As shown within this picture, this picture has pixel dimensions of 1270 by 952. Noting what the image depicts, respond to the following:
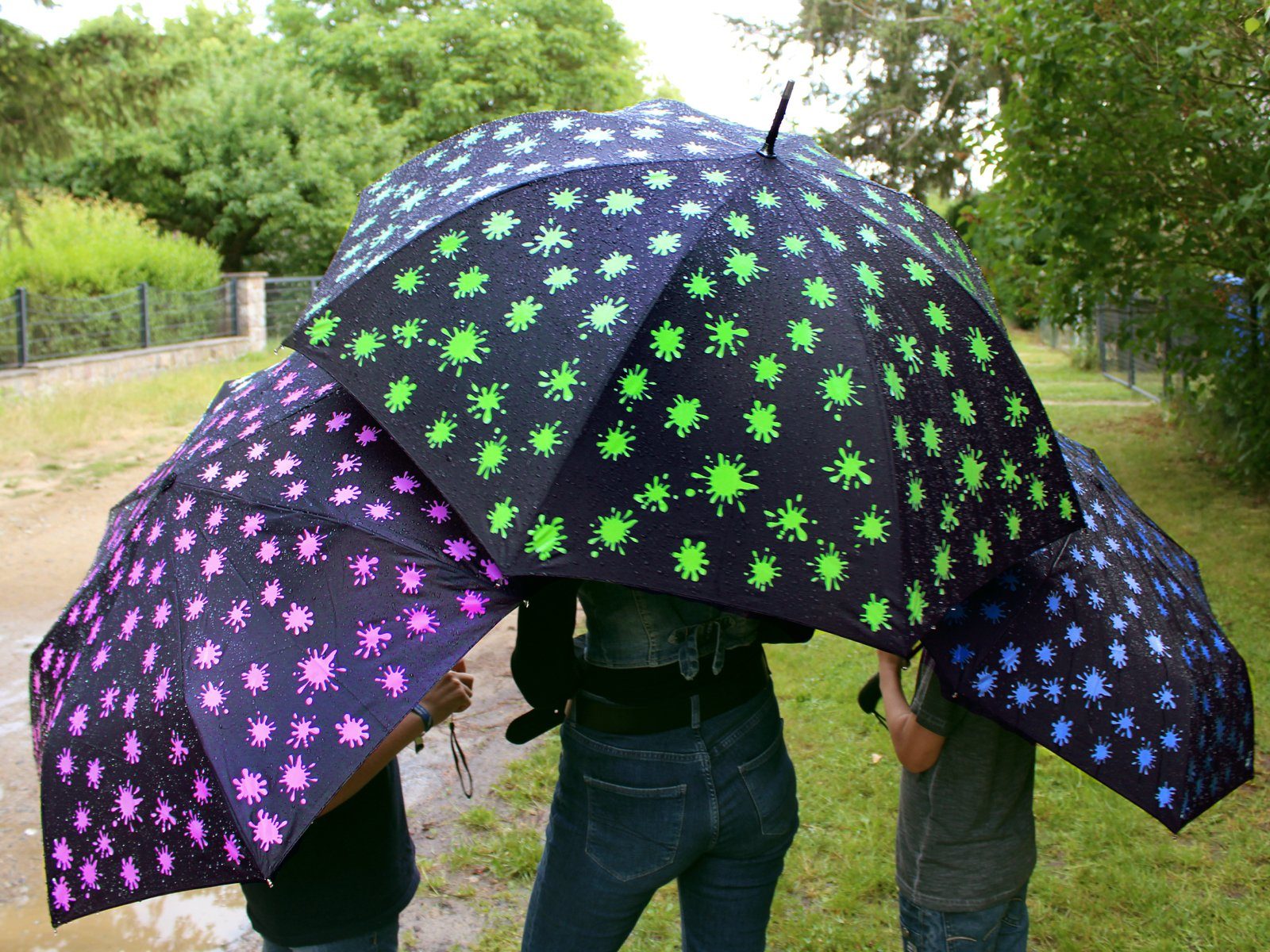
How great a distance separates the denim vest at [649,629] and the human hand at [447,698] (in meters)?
0.28

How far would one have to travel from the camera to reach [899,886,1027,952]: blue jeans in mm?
2379

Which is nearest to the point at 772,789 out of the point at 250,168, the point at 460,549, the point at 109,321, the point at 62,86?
the point at 460,549

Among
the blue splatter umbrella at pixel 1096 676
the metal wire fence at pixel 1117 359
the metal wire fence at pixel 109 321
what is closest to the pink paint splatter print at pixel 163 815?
the blue splatter umbrella at pixel 1096 676

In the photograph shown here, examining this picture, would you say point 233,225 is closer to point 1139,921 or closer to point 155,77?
point 155,77

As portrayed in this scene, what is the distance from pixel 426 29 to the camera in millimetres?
33594

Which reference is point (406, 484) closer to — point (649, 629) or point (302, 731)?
point (302, 731)

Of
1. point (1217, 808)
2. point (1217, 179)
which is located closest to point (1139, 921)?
point (1217, 808)

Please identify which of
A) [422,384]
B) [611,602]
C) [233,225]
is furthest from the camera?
[233,225]

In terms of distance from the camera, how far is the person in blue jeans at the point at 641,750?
195 centimetres

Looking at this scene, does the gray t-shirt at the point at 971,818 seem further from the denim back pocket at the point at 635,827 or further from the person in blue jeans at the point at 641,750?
the denim back pocket at the point at 635,827

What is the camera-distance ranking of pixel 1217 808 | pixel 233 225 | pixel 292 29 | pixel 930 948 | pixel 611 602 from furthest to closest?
1. pixel 292 29
2. pixel 233 225
3. pixel 1217 808
4. pixel 930 948
5. pixel 611 602

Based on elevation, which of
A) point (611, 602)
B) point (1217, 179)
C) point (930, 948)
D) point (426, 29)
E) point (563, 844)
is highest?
point (426, 29)

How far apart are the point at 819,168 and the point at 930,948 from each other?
1631mm

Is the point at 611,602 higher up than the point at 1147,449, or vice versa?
the point at 611,602
